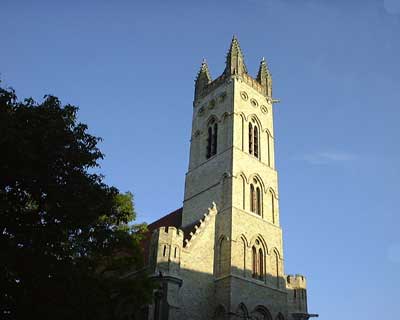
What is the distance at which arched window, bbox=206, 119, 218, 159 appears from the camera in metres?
33.6

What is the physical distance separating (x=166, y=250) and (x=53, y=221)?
416 inches

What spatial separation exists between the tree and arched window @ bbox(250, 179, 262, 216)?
563 inches

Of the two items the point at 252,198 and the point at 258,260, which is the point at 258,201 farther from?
the point at 258,260

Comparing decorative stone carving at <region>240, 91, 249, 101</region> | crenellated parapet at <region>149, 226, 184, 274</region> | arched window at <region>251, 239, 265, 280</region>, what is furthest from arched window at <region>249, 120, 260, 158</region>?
crenellated parapet at <region>149, 226, 184, 274</region>

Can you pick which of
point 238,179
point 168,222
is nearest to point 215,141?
point 238,179

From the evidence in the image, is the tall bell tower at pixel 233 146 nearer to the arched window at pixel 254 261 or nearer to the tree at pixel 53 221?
the arched window at pixel 254 261

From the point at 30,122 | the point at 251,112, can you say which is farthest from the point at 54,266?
the point at 251,112

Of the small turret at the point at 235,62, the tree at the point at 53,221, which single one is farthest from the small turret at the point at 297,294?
the small turret at the point at 235,62

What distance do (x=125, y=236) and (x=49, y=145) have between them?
470 cm

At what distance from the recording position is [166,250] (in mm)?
24422

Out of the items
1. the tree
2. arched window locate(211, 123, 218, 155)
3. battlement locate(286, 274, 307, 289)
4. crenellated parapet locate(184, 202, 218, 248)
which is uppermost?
arched window locate(211, 123, 218, 155)

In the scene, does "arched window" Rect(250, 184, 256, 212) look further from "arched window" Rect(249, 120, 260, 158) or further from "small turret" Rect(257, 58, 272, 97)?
"small turret" Rect(257, 58, 272, 97)

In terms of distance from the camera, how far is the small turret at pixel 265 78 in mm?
38447

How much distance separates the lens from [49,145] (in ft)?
48.0
